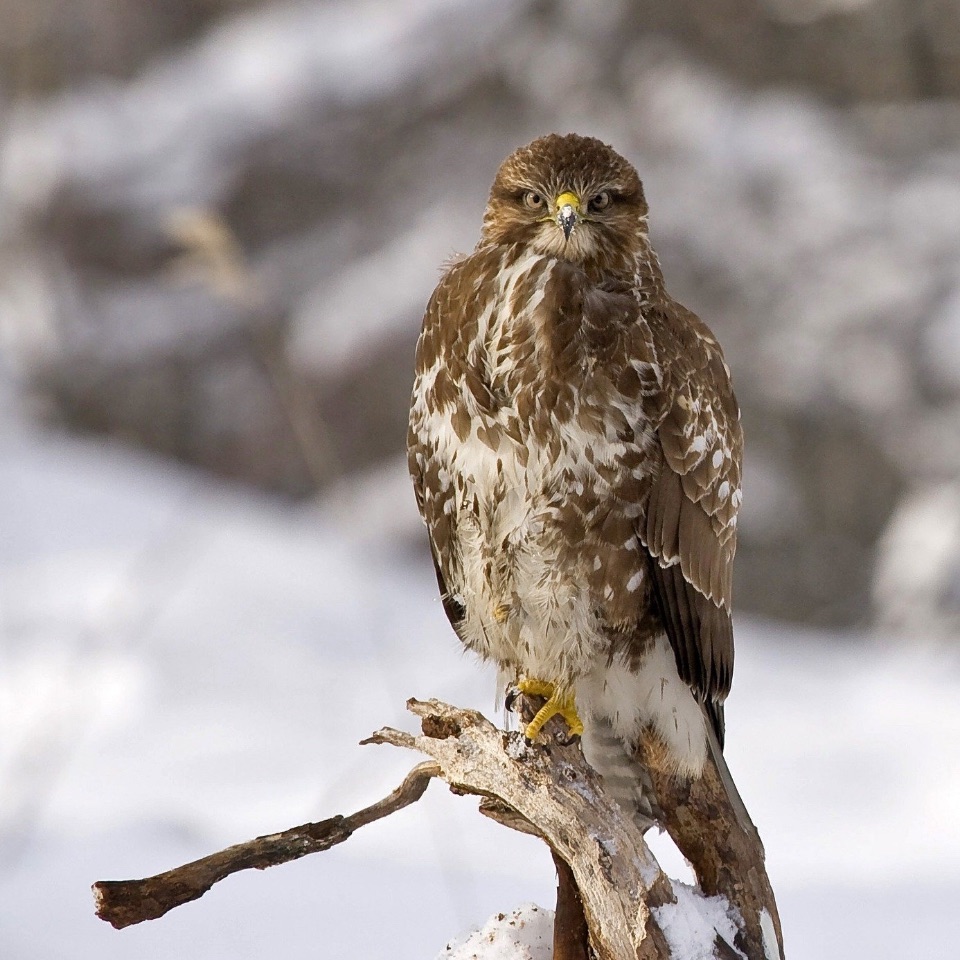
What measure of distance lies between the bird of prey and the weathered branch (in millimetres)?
526

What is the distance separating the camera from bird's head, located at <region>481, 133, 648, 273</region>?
3.17 meters

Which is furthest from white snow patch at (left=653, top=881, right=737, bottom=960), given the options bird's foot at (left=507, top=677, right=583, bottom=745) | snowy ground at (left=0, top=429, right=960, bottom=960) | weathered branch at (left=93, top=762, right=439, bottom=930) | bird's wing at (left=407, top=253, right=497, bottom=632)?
snowy ground at (left=0, top=429, right=960, bottom=960)

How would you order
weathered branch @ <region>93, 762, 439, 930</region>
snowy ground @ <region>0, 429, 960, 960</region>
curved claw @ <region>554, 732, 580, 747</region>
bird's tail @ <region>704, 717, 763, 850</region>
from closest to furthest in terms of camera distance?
1. weathered branch @ <region>93, 762, 439, 930</region>
2. curved claw @ <region>554, 732, 580, 747</region>
3. bird's tail @ <region>704, 717, 763, 850</region>
4. snowy ground @ <region>0, 429, 960, 960</region>

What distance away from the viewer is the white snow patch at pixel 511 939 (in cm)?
299

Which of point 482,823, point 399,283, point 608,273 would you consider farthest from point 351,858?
point 399,283

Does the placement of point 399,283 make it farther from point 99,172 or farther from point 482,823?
point 482,823

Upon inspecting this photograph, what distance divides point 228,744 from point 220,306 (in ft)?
11.4

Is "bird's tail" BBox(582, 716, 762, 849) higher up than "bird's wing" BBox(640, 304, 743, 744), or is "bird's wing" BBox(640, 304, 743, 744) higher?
"bird's wing" BBox(640, 304, 743, 744)

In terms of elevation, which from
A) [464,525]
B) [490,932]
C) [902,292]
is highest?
[902,292]

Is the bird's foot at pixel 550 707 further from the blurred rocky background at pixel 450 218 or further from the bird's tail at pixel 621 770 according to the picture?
the blurred rocky background at pixel 450 218

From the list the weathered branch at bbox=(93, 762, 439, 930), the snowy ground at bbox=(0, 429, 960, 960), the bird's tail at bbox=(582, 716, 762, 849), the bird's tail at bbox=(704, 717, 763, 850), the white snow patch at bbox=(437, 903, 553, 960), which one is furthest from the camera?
the snowy ground at bbox=(0, 429, 960, 960)

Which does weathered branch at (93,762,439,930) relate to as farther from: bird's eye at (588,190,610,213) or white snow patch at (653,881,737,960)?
bird's eye at (588,190,610,213)

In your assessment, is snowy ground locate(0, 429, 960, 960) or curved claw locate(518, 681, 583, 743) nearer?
curved claw locate(518, 681, 583, 743)

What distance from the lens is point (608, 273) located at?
3.24 meters
